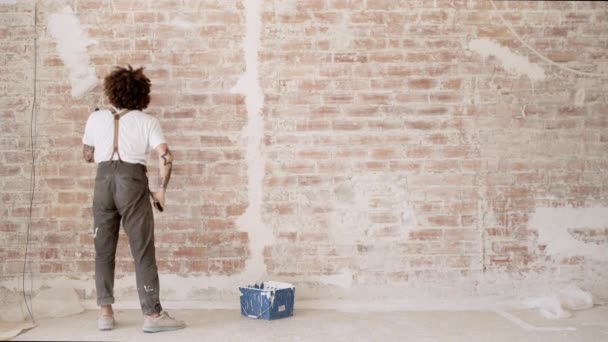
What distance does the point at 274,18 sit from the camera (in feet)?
15.6

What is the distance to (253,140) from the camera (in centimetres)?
477

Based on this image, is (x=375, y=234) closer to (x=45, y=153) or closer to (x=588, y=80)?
(x=588, y=80)

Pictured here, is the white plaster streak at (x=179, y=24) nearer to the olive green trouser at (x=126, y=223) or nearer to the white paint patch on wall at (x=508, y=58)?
the olive green trouser at (x=126, y=223)

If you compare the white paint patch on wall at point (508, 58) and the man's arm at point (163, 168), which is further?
the white paint patch on wall at point (508, 58)

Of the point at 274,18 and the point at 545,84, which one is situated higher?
the point at 274,18

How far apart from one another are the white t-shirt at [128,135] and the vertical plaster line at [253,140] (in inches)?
33.8

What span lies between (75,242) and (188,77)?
4.55 ft

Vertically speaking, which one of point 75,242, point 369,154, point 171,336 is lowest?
point 171,336

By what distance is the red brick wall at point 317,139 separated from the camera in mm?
4758

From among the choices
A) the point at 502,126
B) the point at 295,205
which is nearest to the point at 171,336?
the point at 295,205

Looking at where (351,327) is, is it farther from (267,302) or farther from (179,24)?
(179,24)

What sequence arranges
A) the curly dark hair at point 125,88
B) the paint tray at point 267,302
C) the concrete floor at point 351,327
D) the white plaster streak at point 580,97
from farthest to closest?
the white plaster streak at point 580,97
the paint tray at point 267,302
the curly dark hair at point 125,88
the concrete floor at point 351,327

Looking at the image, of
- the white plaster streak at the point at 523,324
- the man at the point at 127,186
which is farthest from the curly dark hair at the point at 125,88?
the white plaster streak at the point at 523,324

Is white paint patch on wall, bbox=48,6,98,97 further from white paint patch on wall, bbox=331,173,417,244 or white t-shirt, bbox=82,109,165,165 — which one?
white paint patch on wall, bbox=331,173,417,244
